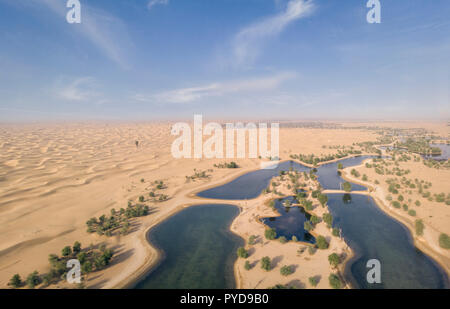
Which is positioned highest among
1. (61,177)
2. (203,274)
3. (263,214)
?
(61,177)

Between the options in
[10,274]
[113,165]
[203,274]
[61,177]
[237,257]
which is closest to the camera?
[10,274]

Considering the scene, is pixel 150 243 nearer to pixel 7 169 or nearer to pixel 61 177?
pixel 61 177

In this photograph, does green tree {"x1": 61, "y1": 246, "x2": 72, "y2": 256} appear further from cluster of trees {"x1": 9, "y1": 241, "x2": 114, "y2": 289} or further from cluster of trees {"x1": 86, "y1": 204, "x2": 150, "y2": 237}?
cluster of trees {"x1": 86, "y1": 204, "x2": 150, "y2": 237}

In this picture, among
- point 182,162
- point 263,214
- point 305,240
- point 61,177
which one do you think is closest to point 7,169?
point 61,177

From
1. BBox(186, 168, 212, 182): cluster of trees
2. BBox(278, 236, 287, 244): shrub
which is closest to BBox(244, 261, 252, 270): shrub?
BBox(278, 236, 287, 244): shrub

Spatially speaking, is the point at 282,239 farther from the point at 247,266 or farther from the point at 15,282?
the point at 15,282

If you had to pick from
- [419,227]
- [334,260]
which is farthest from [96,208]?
[419,227]

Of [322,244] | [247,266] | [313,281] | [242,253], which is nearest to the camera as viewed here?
[313,281]
